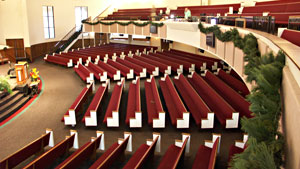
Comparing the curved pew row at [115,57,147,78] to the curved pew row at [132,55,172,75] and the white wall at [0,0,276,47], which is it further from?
the white wall at [0,0,276,47]

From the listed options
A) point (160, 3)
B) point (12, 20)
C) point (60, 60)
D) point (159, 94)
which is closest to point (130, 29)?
point (160, 3)

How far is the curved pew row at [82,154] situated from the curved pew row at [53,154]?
0.23 meters

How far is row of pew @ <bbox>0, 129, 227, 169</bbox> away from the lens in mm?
4461

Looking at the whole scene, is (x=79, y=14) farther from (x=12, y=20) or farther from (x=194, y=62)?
(x=194, y=62)

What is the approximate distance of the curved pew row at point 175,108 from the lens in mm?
6562

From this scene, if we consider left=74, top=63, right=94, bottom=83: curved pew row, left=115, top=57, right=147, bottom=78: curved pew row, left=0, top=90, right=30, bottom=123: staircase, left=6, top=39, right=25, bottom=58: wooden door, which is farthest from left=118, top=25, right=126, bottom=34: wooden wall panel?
left=0, top=90, right=30, bottom=123: staircase

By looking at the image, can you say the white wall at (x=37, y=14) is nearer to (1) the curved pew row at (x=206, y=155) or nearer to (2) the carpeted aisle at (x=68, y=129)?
(2) the carpeted aisle at (x=68, y=129)

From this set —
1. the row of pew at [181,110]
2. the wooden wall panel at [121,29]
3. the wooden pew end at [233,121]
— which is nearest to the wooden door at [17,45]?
the wooden wall panel at [121,29]

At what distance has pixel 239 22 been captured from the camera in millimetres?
7008

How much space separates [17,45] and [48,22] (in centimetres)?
296

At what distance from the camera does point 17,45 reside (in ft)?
53.7

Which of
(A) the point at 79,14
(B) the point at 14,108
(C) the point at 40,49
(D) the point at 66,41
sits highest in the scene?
(A) the point at 79,14

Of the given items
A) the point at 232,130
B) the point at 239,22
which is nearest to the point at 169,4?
the point at 239,22

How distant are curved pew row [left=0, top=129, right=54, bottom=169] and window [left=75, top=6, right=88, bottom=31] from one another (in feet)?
52.3
